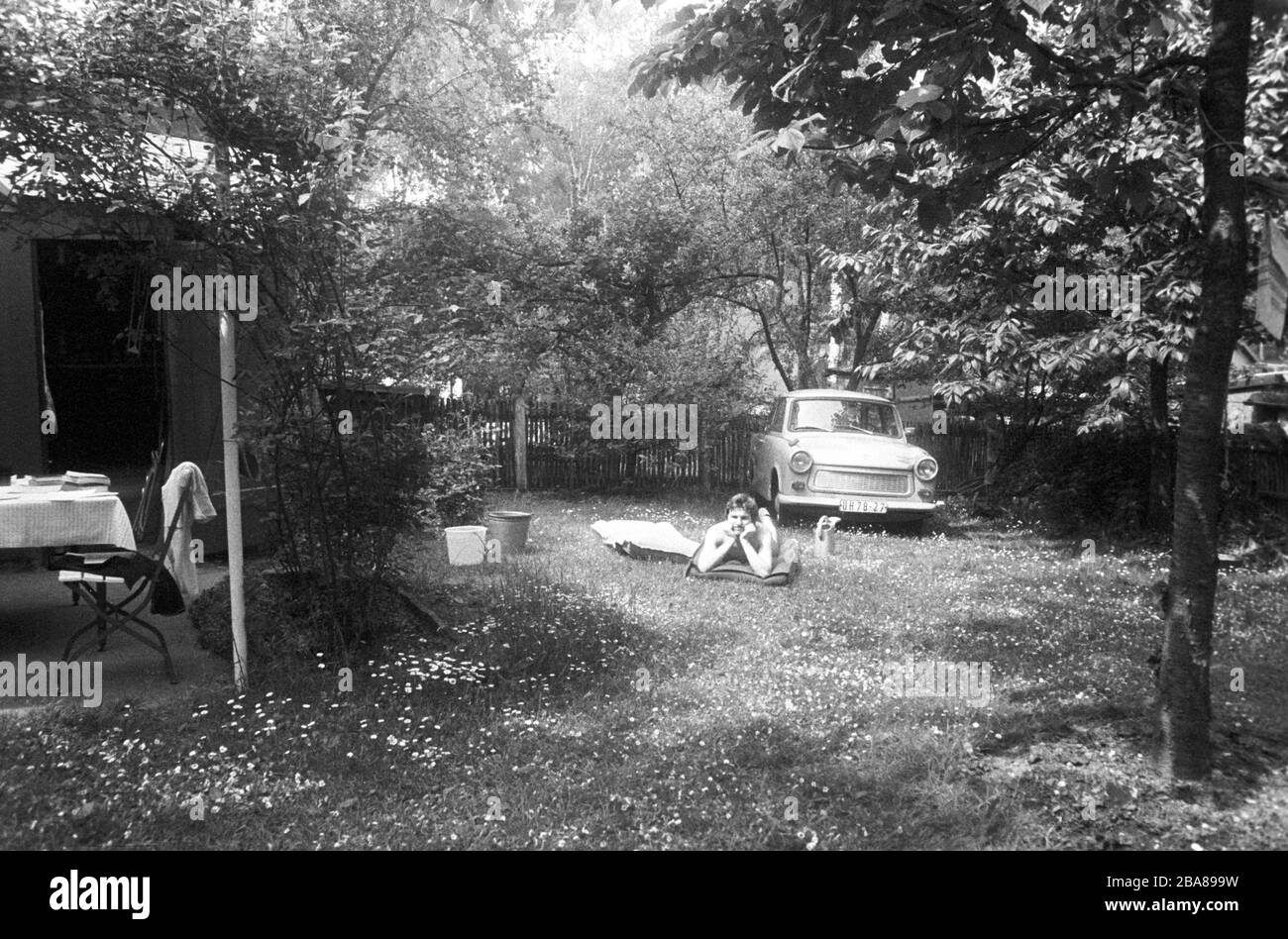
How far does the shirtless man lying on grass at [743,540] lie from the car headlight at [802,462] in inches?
133

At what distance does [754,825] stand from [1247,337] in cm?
785

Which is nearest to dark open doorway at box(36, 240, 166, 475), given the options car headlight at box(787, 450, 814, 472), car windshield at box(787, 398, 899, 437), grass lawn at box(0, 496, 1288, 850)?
grass lawn at box(0, 496, 1288, 850)

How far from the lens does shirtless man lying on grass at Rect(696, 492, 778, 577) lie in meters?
7.93

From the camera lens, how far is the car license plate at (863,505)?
11.1 metres

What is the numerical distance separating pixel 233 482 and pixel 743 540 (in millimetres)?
4438

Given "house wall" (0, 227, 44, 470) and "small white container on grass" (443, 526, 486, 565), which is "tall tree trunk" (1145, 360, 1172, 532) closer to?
"small white container on grass" (443, 526, 486, 565)

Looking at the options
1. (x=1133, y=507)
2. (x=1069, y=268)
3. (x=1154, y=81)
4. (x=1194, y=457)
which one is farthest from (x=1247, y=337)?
(x=1194, y=457)

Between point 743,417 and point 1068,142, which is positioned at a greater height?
point 1068,142

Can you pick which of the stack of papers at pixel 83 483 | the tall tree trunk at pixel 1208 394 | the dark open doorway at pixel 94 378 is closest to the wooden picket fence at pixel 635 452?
the dark open doorway at pixel 94 378

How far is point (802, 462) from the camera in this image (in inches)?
447

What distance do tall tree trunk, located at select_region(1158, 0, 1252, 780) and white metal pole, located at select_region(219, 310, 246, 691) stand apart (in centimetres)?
454

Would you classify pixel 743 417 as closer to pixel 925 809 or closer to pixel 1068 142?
pixel 1068 142

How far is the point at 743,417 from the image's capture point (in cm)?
1611
